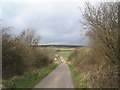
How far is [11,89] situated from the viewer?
12805 mm

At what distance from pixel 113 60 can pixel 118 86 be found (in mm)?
2623

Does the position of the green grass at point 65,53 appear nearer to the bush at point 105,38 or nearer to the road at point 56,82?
the road at point 56,82

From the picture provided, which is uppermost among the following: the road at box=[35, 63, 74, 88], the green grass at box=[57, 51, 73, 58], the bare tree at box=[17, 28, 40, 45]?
the bare tree at box=[17, 28, 40, 45]

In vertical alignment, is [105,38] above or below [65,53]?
above

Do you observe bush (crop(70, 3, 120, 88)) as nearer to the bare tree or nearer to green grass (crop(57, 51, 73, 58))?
the bare tree

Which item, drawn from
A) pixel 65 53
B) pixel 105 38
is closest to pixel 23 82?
pixel 105 38

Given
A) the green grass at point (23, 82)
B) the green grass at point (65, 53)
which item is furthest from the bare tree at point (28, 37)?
the green grass at point (65, 53)

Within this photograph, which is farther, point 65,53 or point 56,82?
point 65,53

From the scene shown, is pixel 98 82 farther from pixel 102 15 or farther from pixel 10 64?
pixel 10 64

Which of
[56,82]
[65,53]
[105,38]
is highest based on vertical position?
[105,38]

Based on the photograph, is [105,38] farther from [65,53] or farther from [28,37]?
[65,53]

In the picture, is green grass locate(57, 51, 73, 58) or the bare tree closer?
the bare tree

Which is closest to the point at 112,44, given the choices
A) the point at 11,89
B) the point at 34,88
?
the point at 34,88

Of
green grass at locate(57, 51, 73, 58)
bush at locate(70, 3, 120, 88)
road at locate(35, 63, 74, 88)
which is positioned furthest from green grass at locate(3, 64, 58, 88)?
green grass at locate(57, 51, 73, 58)
